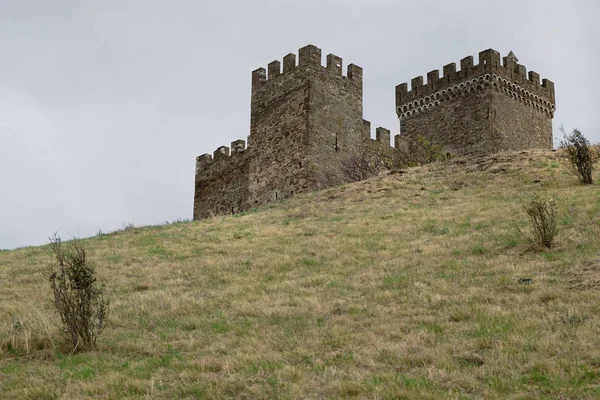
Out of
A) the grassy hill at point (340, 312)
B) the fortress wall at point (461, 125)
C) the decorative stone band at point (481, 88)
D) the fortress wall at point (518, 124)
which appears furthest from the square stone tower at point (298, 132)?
the grassy hill at point (340, 312)

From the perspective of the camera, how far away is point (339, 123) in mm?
29000

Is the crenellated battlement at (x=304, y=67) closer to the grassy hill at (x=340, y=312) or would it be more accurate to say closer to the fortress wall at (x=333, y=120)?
the fortress wall at (x=333, y=120)

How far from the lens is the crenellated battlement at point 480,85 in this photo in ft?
110

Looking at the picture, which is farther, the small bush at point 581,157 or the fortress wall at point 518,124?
the fortress wall at point 518,124

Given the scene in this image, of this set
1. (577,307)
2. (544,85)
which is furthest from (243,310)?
(544,85)

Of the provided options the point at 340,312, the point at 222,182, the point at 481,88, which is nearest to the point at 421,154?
the point at 481,88

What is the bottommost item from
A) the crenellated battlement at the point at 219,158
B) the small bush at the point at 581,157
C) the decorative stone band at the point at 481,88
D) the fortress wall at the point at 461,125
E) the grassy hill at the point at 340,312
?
the grassy hill at the point at 340,312

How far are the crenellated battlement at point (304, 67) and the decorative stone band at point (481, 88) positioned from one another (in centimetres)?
638

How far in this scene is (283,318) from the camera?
32.5 feet

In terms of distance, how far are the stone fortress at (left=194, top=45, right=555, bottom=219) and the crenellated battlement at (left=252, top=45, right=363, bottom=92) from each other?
0.16 ft

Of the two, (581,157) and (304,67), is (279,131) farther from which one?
(581,157)

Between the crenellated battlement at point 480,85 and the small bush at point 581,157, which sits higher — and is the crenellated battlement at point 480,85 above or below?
above

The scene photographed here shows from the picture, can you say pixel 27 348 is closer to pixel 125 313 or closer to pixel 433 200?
pixel 125 313

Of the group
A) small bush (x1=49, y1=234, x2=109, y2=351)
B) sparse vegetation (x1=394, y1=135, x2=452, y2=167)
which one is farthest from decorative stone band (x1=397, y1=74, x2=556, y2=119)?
small bush (x1=49, y1=234, x2=109, y2=351)
